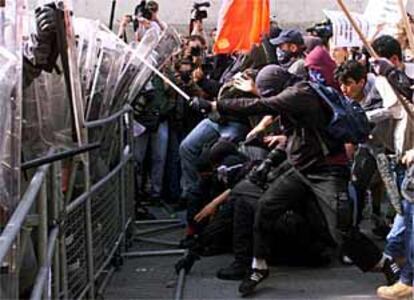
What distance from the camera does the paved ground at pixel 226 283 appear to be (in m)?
6.64

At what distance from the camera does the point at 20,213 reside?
3529 mm

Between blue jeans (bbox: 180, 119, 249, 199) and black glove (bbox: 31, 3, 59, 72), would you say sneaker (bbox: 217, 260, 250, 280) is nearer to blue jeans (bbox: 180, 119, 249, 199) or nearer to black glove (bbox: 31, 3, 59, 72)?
blue jeans (bbox: 180, 119, 249, 199)

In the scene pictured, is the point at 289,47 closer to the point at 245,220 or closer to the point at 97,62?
the point at 245,220

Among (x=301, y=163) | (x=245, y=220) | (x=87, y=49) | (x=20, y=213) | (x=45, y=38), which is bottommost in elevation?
(x=245, y=220)

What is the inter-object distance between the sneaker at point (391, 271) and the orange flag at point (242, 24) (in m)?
2.09

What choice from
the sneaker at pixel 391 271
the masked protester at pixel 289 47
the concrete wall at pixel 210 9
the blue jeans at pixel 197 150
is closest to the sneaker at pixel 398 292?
the sneaker at pixel 391 271

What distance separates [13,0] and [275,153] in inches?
132

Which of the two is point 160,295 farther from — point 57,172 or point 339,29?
point 339,29

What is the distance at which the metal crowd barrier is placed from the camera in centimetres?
378

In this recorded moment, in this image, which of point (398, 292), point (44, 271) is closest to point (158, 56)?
point (398, 292)

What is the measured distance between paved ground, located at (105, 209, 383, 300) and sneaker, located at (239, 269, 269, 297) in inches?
2.3

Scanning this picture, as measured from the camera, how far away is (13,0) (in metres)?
3.96

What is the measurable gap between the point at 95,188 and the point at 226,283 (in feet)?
4.90

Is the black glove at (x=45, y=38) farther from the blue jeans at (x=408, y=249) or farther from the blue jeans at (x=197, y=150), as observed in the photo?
the blue jeans at (x=197, y=150)
